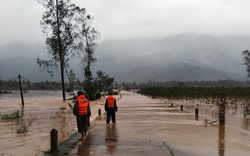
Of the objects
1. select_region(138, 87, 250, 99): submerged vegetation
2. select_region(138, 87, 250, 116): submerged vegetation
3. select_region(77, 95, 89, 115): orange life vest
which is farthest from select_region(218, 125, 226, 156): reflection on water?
select_region(138, 87, 250, 99): submerged vegetation

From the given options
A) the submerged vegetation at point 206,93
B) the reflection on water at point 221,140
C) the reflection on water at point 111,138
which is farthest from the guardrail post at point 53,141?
the submerged vegetation at point 206,93

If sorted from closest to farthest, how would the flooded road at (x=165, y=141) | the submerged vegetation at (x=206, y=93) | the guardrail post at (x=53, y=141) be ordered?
the guardrail post at (x=53, y=141)
the flooded road at (x=165, y=141)
the submerged vegetation at (x=206, y=93)

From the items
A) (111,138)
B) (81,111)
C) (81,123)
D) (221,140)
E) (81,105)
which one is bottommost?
(221,140)

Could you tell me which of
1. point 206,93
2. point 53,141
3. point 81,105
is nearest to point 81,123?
point 81,105

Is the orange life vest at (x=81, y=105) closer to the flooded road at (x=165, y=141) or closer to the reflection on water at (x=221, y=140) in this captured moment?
the flooded road at (x=165, y=141)

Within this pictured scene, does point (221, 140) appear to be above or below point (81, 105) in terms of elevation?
below

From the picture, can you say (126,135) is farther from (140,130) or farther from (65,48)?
(65,48)

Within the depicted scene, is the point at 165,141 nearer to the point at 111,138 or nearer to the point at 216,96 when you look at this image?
the point at 111,138

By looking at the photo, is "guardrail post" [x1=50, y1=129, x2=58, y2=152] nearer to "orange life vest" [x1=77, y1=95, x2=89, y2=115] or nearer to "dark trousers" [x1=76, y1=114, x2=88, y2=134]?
"dark trousers" [x1=76, y1=114, x2=88, y2=134]

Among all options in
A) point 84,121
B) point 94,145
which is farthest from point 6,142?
point 94,145

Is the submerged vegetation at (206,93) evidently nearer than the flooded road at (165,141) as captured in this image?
No

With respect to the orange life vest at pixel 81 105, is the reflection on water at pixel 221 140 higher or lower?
lower

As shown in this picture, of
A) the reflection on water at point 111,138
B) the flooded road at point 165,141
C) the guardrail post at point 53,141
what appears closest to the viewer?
the guardrail post at point 53,141

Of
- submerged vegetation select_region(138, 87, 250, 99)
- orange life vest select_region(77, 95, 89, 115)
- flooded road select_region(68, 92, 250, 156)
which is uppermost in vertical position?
orange life vest select_region(77, 95, 89, 115)
